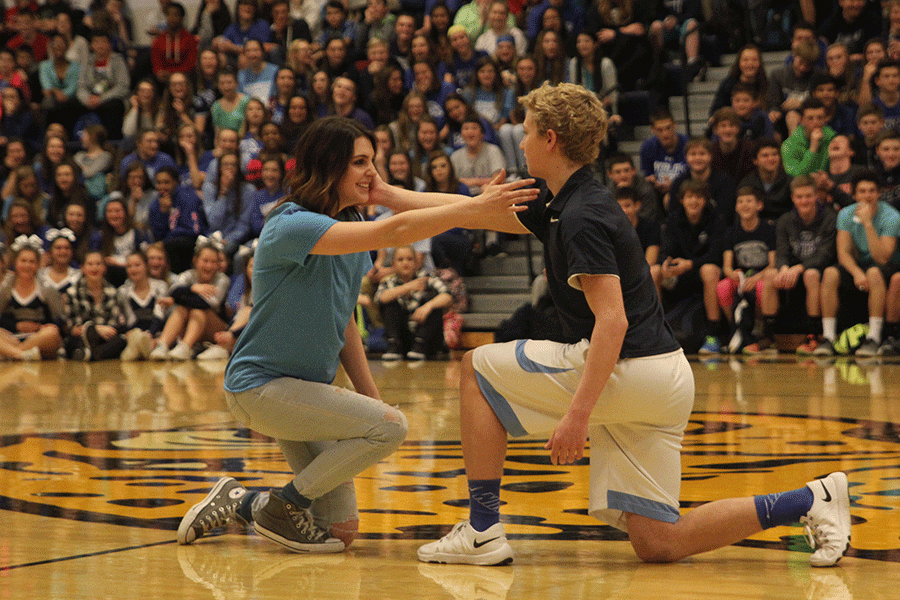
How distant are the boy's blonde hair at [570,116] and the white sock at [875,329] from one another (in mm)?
6091

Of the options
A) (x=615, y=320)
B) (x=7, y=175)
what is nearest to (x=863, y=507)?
(x=615, y=320)

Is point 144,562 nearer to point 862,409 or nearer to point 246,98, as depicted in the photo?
point 862,409

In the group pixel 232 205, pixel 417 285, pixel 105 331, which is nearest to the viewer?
pixel 417 285

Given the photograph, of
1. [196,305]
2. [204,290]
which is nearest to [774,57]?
[204,290]

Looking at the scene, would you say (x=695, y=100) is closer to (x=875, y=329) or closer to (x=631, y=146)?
(x=631, y=146)

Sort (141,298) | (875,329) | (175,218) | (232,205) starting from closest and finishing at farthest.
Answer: (875,329)
(141,298)
(232,205)
(175,218)

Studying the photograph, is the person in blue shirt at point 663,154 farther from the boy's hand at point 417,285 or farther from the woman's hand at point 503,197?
the woman's hand at point 503,197

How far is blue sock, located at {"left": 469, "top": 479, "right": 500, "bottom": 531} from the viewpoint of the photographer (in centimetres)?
280

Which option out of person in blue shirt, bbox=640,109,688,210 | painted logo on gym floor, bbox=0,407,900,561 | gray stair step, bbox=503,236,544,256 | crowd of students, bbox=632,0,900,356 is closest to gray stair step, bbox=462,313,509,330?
gray stair step, bbox=503,236,544,256

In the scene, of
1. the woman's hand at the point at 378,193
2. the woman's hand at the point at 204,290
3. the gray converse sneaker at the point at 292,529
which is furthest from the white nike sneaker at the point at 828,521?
the woman's hand at the point at 204,290

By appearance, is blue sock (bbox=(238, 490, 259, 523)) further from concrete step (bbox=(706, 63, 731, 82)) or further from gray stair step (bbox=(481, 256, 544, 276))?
concrete step (bbox=(706, 63, 731, 82))

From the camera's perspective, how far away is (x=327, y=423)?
3004 millimetres

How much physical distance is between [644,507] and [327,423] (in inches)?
33.5

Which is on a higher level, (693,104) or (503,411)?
(503,411)
